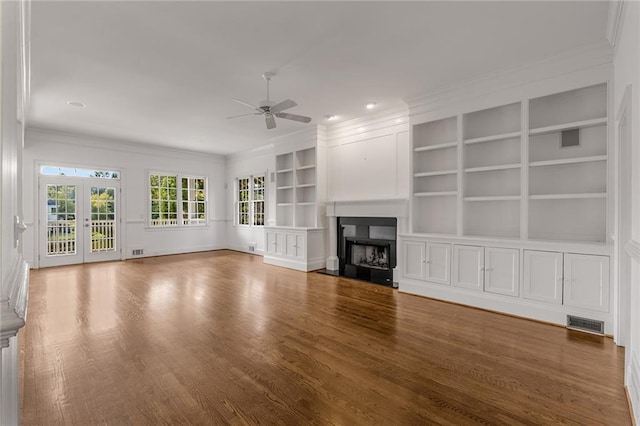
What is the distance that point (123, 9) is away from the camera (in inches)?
112

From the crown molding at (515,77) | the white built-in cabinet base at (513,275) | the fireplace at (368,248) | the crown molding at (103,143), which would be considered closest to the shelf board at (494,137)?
the crown molding at (515,77)

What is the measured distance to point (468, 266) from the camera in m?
4.28

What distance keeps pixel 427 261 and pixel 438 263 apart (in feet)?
0.54

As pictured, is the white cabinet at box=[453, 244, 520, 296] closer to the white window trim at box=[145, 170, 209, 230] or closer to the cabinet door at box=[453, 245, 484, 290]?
the cabinet door at box=[453, 245, 484, 290]

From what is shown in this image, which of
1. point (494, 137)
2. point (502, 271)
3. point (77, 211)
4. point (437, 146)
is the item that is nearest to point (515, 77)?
point (494, 137)

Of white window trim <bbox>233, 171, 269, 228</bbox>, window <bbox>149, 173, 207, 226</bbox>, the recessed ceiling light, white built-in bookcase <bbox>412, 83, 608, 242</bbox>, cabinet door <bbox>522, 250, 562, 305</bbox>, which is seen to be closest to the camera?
cabinet door <bbox>522, 250, 562, 305</bbox>

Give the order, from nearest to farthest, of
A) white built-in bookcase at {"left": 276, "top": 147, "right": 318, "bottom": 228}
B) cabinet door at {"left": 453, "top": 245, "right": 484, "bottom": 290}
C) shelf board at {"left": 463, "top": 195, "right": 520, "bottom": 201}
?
shelf board at {"left": 463, "top": 195, "right": 520, "bottom": 201}, cabinet door at {"left": 453, "top": 245, "right": 484, "bottom": 290}, white built-in bookcase at {"left": 276, "top": 147, "right": 318, "bottom": 228}

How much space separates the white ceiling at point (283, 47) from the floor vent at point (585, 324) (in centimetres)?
296

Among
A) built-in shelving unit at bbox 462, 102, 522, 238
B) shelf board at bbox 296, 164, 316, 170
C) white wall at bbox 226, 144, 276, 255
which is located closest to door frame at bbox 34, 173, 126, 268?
white wall at bbox 226, 144, 276, 255

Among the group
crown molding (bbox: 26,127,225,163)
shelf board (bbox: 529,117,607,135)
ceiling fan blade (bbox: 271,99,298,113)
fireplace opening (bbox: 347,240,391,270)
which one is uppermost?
crown molding (bbox: 26,127,225,163)

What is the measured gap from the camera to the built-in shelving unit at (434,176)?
4.93 meters

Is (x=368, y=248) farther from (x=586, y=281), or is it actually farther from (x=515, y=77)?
(x=515, y=77)

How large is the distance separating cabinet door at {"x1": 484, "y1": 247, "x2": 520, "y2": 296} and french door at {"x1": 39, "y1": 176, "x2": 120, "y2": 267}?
27.1 ft

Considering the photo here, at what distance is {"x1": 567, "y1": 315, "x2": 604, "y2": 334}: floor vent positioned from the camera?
10.9ft
